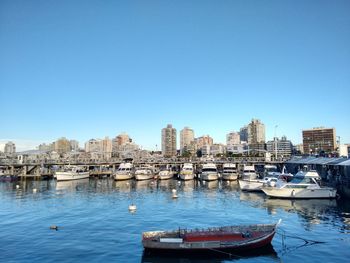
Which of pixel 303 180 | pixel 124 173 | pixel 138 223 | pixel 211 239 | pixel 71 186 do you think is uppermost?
pixel 303 180

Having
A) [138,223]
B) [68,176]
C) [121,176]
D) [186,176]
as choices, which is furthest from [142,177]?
[138,223]

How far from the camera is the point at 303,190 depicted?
49469mm

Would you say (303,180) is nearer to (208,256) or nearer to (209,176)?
(208,256)

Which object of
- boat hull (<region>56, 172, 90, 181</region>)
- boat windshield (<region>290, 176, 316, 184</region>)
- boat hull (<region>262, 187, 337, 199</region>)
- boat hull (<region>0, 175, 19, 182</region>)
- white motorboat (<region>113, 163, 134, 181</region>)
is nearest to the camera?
boat hull (<region>262, 187, 337, 199</region>)

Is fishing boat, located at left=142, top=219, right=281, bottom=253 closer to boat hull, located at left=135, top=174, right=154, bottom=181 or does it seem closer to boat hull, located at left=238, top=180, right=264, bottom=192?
boat hull, located at left=238, top=180, right=264, bottom=192

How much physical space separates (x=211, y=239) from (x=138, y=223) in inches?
478

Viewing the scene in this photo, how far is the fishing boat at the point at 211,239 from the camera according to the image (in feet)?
77.0

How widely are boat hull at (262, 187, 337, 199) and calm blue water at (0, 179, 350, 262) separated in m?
1.92

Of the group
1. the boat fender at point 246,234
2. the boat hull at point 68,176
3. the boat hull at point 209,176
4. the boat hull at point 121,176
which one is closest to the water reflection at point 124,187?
the boat hull at point 121,176

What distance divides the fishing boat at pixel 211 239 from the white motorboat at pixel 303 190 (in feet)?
86.3

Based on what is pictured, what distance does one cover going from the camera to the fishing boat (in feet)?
77.0

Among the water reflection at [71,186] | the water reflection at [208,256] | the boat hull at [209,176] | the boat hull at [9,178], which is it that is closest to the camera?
the water reflection at [208,256]

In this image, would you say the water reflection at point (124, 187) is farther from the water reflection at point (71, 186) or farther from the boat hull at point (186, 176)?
the boat hull at point (186, 176)

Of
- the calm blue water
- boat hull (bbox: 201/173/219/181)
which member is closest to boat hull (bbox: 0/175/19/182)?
the calm blue water
